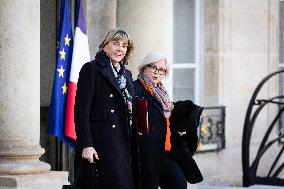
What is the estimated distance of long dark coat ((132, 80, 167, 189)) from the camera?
23.6 feet

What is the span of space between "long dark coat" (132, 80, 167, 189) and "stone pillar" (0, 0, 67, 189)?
1.15 m

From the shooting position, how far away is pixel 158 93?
7453mm

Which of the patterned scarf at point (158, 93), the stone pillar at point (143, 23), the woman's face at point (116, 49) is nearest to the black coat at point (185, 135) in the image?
the patterned scarf at point (158, 93)

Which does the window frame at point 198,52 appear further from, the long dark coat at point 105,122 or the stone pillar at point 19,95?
the long dark coat at point 105,122

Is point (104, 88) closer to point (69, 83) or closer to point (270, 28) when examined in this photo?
point (69, 83)

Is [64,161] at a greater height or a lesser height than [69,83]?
lesser

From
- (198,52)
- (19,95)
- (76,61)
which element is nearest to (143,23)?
(76,61)

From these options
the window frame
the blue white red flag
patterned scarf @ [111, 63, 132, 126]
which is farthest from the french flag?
the window frame

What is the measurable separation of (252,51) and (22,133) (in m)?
5.32

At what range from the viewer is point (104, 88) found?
6.93 metres

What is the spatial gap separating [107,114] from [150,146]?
0.52 meters

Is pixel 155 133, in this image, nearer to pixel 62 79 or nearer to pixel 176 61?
pixel 62 79

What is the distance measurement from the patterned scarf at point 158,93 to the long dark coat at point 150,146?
0.08 ft

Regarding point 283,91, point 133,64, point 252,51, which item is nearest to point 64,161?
point 133,64
